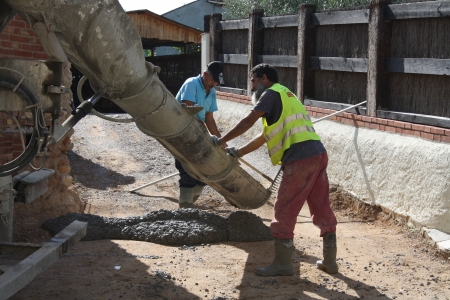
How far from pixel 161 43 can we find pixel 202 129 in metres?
15.3

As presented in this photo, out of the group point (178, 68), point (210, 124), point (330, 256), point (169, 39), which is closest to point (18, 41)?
point (210, 124)

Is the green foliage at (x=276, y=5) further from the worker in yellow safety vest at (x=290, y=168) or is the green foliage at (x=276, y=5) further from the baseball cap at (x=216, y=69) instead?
the worker in yellow safety vest at (x=290, y=168)

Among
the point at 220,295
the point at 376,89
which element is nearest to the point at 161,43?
the point at 376,89

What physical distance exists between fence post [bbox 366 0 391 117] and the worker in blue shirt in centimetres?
209

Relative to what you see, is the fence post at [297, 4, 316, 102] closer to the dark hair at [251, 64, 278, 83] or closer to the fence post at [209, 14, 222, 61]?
the fence post at [209, 14, 222, 61]

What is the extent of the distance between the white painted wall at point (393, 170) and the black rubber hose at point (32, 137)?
4140 mm

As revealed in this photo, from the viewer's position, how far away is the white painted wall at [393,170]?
608 centimetres

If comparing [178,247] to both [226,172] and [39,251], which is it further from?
[39,251]

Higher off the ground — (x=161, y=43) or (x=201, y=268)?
(x=161, y=43)

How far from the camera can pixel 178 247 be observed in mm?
5703

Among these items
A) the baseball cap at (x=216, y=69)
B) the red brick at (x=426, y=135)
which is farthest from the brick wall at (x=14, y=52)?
the red brick at (x=426, y=135)

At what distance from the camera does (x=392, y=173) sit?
22.4 ft

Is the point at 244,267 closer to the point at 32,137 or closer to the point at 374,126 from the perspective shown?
the point at 32,137

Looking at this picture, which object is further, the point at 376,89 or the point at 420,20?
the point at 376,89
